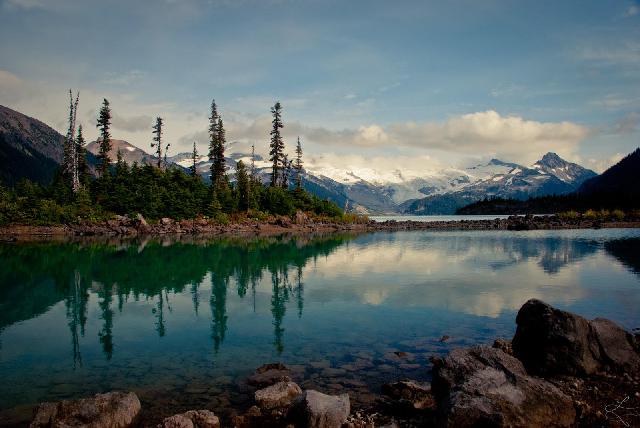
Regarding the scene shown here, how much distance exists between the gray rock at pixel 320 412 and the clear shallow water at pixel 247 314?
251cm

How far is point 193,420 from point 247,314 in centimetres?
1524

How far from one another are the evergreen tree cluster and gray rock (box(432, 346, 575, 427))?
94625 mm

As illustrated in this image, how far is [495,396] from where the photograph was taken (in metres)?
12.2

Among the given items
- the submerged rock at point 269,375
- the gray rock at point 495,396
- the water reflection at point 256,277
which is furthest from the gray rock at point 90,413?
the gray rock at point 495,396

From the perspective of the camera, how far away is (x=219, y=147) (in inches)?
4532

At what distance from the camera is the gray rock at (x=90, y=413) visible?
1252 centimetres

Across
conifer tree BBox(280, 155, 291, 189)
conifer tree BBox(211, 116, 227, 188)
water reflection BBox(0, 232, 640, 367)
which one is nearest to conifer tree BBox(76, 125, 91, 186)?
conifer tree BBox(211, 116, 227, 188)

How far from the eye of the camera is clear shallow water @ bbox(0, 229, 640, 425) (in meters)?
17.3

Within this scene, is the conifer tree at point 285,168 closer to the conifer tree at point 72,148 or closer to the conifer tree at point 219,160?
the conifer tree at point 219,160

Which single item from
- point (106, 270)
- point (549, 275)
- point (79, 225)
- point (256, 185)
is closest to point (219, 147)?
point (256, 185)

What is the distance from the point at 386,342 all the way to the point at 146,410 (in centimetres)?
1153

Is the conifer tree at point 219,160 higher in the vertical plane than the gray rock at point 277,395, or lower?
higher

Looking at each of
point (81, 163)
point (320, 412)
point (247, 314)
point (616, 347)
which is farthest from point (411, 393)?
point (81, 163)

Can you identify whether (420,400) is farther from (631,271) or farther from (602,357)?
(631,271)
